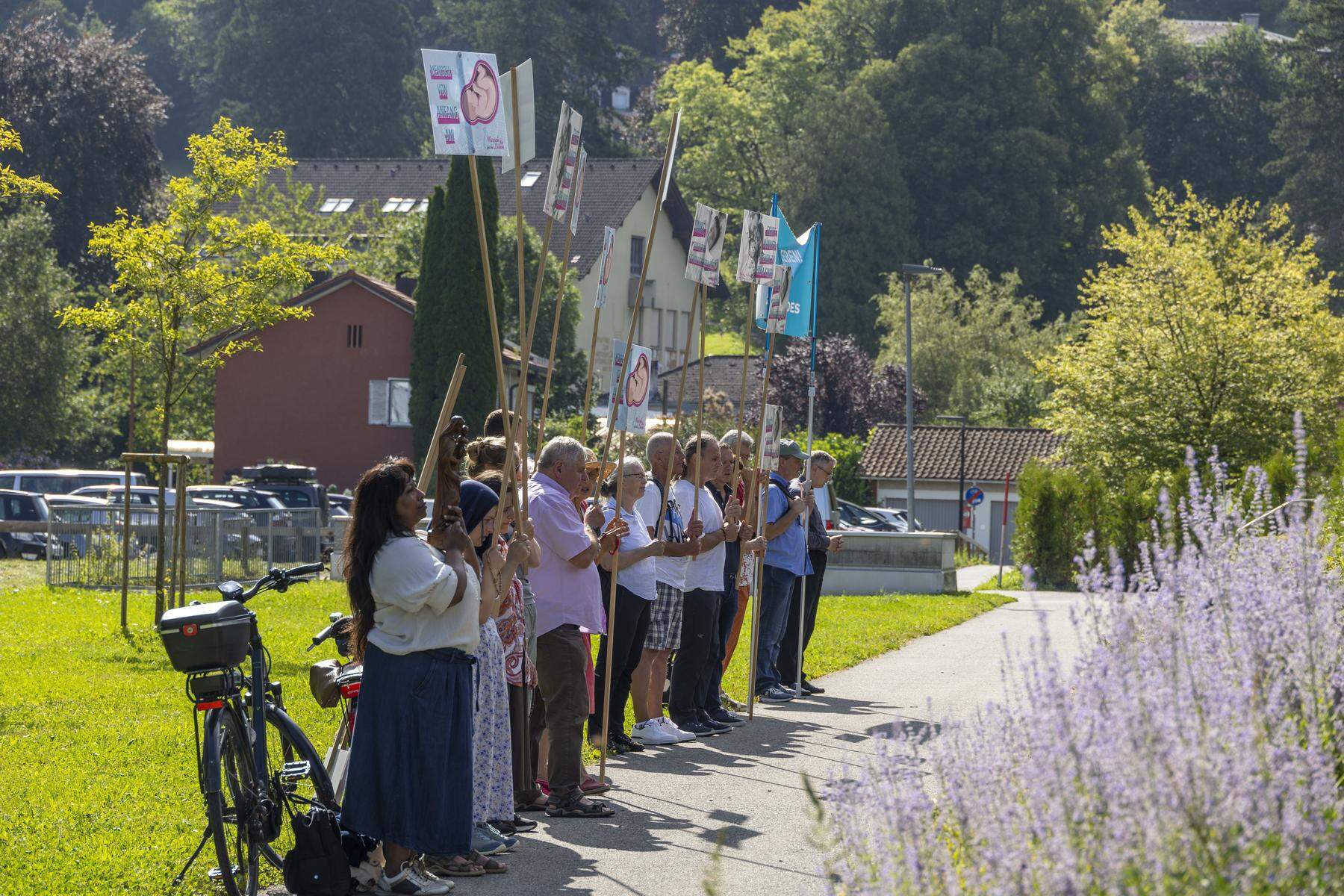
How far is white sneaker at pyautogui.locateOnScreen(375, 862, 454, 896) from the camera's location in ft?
24.1

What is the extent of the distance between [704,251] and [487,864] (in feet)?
17.1

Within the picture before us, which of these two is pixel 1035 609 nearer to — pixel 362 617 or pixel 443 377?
pixel 362 617

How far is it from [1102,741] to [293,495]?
32.4m

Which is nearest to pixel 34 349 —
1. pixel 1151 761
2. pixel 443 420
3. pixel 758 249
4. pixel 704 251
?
pixel 758 249

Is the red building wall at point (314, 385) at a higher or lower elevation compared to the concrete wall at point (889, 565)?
higher

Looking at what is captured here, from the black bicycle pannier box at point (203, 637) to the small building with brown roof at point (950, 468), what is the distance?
49.2 metres

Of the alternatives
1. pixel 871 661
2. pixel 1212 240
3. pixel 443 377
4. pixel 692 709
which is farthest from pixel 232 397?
pixel 692 709

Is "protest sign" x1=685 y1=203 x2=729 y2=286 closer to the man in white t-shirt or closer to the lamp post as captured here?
the man in white t-shirt

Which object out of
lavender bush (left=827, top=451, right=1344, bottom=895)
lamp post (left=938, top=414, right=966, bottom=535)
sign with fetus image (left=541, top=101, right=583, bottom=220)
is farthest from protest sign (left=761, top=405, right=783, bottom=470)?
lamp post (left=938, top=414, right=966, bottom=535)

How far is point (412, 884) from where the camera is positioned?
24.1 feet

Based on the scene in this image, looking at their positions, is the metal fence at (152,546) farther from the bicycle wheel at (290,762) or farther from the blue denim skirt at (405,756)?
the blue denim skirt at (405,756)

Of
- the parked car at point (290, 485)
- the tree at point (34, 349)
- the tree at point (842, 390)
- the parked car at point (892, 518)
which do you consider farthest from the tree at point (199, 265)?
the tree at point (842, 390)

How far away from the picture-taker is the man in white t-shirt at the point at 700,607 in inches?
481

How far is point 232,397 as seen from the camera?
49.5 metres
